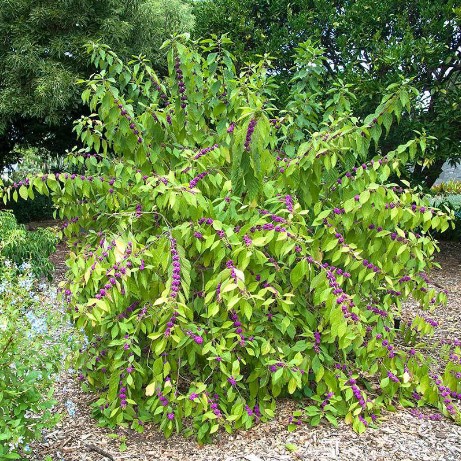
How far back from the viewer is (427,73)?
6121mm

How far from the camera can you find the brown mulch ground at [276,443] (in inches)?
95.9

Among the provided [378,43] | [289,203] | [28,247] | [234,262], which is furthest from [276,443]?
[378,43]

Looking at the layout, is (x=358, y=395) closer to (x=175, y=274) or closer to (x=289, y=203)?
(x=289, y=203)

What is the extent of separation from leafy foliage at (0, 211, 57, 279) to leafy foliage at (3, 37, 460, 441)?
1.91m

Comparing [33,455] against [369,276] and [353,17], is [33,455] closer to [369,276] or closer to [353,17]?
[369,276]

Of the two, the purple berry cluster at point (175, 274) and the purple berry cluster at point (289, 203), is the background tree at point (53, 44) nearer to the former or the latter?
the purple berry cluster at point (289, 203)

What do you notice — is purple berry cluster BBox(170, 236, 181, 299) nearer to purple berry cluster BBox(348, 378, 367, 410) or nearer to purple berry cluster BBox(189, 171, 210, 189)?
purple berry cluster BBox(189, 171, 210, 189)

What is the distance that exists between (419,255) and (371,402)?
763 millimetres

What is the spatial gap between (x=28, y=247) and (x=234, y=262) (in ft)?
11.4

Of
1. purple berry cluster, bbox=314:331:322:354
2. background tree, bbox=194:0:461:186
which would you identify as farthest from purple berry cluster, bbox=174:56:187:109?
background tree, bbox=194:0:461:186

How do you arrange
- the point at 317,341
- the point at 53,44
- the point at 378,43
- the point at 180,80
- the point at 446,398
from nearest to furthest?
the point at 317,341 → the point at 446,398 → the point at 180,80 → the point at 378,43 → the point at 53,44

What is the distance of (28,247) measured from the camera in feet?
17.1

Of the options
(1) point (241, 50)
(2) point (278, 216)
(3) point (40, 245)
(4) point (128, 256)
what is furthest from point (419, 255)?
(1) point (241, 50)

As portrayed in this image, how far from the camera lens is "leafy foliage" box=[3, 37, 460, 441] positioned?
2309mm
